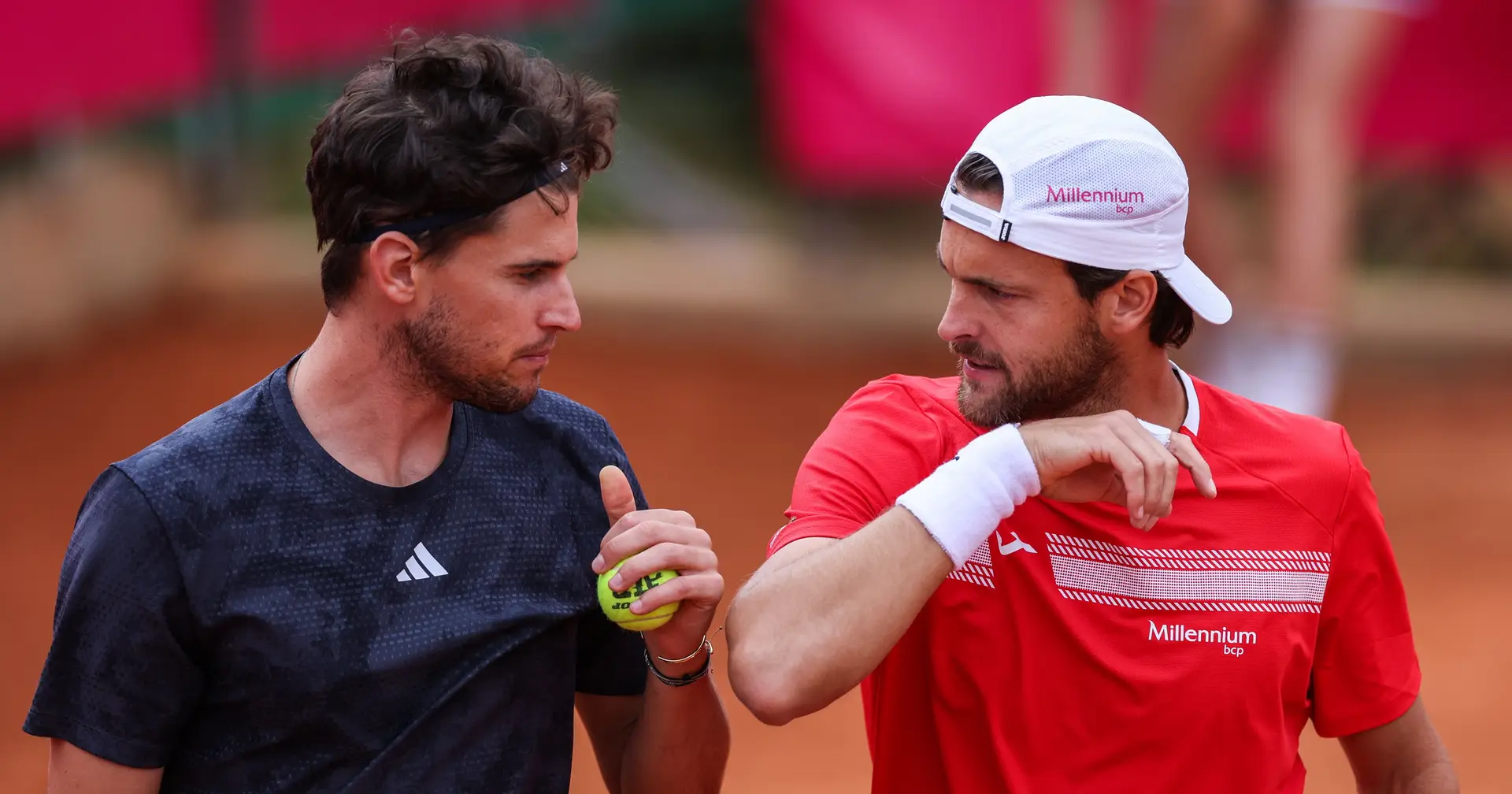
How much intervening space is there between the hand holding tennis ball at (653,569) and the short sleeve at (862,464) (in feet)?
0.64

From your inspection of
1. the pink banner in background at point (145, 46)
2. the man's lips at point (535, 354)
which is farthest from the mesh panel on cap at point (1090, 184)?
the pink banner in background at point (145, 46)

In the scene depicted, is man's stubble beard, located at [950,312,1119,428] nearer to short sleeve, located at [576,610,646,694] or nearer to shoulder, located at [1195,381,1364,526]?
shoulder, located at [1195,381,1364,526]

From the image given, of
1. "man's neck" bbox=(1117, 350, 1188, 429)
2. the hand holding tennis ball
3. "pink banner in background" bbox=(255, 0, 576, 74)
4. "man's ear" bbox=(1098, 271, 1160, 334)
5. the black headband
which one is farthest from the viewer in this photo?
"pink banner in background" bbox=(255, 0, 576, 74)

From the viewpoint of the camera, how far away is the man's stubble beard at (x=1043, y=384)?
9.07 feet

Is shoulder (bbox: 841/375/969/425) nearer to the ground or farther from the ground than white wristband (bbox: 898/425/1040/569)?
farther from the ground

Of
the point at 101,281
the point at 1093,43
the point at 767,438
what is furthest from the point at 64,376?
the point at 1093,43

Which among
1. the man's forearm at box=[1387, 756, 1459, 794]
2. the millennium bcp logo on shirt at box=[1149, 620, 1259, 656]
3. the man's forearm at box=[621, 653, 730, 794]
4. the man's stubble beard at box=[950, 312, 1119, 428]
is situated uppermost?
the man's stubble beard at box=[950, 312, 1119, 428]

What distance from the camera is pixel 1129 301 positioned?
9.28ft

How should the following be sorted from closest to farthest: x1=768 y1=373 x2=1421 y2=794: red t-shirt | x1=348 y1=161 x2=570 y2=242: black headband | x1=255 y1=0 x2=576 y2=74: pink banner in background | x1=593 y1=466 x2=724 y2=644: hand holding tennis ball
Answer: x1=593 y1=466 x2=724 y2=644: hand holding tennis ball, x1=348 y1=161 x2=570 y2=242: black headband, x1=768 y1=373 x2=1421 y2=794: red t-shirt, x1=255 y1=0 x2=576 y2=74: pink banner in background

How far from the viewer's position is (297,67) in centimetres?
1034

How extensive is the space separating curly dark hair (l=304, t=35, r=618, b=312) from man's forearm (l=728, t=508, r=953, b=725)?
2.35 ft

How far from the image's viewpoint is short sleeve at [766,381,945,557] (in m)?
2.69

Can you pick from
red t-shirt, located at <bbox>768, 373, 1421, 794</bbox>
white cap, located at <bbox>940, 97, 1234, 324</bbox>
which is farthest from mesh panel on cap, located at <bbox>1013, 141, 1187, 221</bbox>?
red t-shirt, located at <bbox>768, 373, 1421, 794</bbox>

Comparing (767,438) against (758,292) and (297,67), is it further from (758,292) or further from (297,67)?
(297,67)
